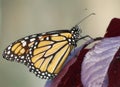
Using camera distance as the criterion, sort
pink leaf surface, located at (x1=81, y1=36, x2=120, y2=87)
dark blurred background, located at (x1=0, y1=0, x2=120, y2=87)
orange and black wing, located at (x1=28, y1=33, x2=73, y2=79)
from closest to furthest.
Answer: pink leaf surface, located at (x1=81, y1=36, x2=120, y2=87) < orange and black wing, located at (x1=28, y1=33, x2=73, y2=79) < dark blurred background, located at (x1=0, y1=0, x2=120, y2=87)

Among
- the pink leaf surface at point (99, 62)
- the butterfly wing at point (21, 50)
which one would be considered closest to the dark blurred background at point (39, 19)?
the butterfly wing at point (21, 50)

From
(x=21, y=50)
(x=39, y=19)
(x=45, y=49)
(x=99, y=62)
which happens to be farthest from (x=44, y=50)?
(x=39, y=19)

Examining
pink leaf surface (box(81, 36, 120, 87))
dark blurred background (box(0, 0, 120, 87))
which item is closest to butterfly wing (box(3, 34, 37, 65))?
pink leaf surface (box(81, 36, 120, 87))

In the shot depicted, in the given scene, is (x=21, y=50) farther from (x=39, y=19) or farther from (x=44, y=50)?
(x=39, y=19)

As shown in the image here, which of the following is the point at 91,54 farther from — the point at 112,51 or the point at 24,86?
the point at 24,86

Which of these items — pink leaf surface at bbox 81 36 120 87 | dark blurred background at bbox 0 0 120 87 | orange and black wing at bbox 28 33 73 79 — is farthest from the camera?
dark blurred background at bbox 0 0 120 87

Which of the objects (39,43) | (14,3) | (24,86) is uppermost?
(14,3)

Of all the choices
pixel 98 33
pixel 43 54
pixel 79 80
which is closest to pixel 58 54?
pixel 43 54

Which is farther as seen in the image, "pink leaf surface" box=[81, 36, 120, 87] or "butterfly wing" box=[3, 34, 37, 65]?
"butterfly wing" box=[3, 34, 37, 65]

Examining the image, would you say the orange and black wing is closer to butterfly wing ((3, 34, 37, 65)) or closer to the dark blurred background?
butterfly wing ((3, 34, 37, 65))
